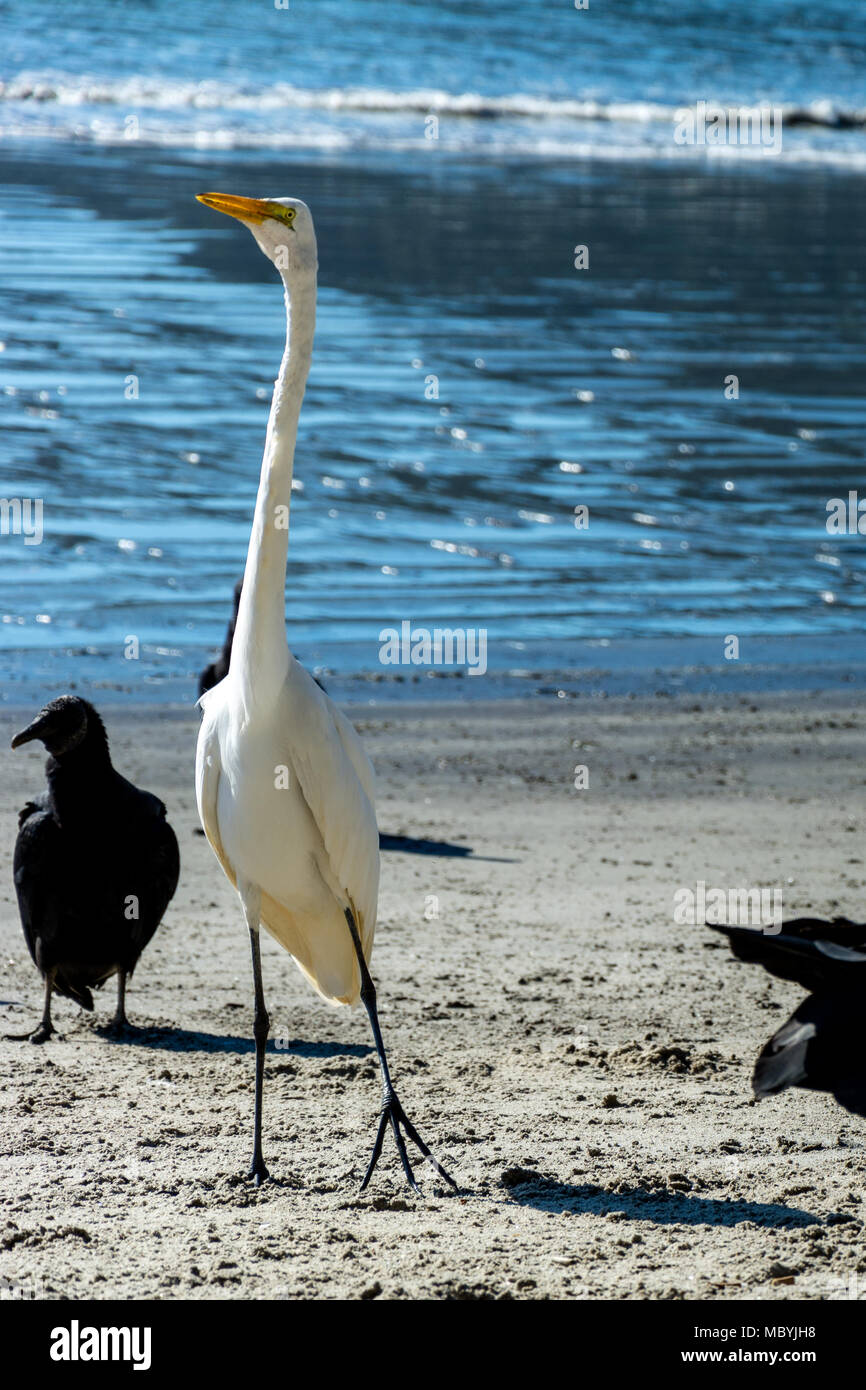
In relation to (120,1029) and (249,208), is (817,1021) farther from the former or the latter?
(120,1029)

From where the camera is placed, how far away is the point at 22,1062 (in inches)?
237

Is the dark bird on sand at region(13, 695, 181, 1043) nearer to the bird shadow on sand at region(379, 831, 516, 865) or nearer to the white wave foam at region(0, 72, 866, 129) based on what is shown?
the bird shadow on sand at region(379, 831, 516, 865)

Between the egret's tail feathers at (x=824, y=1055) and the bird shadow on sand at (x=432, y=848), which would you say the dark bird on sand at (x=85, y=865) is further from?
the egret's tail feathers at (x=824, y=1055)

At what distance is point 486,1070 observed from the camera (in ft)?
19.8

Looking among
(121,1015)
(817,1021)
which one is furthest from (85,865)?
(817,1021)

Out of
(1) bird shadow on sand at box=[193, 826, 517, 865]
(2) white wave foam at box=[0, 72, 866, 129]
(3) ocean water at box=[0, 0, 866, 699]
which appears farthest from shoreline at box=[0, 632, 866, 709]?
(2) white wave foam at box=[0, 72, 866, 129]

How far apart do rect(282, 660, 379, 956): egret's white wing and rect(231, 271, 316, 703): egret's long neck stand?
0.11 m

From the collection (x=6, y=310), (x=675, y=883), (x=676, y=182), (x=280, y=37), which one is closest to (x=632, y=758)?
(x=675, y=883)

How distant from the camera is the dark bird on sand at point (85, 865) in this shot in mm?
6328

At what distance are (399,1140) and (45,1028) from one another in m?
1.80

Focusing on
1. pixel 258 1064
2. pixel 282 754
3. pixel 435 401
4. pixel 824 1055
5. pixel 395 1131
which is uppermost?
pixel 435 401

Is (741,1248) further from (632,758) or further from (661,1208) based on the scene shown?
(632,758)

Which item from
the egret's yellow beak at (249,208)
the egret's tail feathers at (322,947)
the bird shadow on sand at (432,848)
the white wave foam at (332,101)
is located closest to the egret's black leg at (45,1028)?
the egret's tail feathers at (322,947)

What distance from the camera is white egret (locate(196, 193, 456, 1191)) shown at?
508 centimetres
